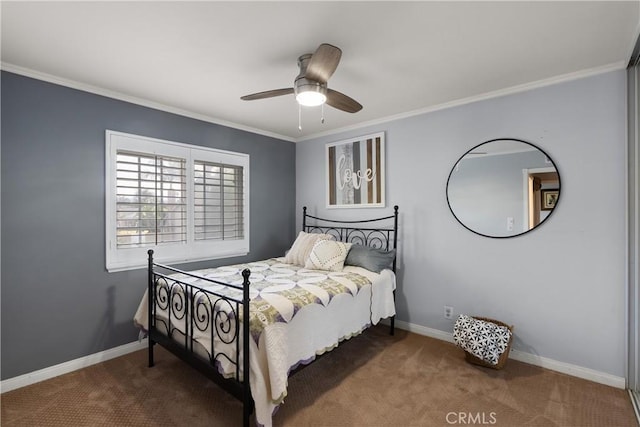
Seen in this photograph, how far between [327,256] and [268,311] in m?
1.34

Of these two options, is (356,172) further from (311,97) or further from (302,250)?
(311,97)

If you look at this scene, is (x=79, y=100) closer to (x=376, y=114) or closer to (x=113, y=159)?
(x=113, y=159)

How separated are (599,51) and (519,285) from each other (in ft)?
6.28

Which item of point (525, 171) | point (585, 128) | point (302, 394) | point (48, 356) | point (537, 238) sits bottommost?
point (302, 394)

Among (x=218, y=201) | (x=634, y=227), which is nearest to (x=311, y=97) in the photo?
(x=218, y=201)

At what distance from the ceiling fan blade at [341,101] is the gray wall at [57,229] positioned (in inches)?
77.6

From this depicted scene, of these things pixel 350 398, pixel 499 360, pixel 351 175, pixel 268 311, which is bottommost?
pixel 350 398

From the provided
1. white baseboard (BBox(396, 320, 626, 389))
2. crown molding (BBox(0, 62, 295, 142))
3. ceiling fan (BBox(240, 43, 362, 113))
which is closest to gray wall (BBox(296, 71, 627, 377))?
white baseboard (BBox(396, 320, 626, 389))

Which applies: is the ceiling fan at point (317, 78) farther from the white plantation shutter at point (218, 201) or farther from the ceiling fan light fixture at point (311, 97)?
the white plantation shutter at point (218, 201)

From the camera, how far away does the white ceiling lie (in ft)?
5.70

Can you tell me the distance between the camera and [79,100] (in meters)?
2.66

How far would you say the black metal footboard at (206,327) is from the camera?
6.12 feet

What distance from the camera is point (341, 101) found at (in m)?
2.30

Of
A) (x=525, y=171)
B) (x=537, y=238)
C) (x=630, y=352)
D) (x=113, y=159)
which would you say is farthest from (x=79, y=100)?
(x=630, y=352)
